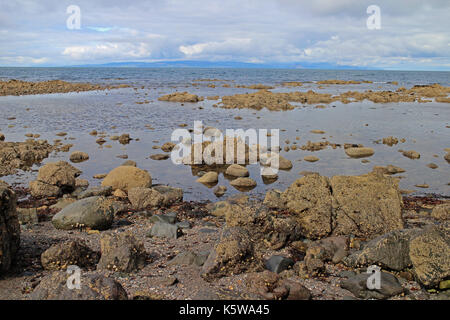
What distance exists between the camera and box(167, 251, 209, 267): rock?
9969 mm

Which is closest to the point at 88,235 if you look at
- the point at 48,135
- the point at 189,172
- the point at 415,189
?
the point at 189,172

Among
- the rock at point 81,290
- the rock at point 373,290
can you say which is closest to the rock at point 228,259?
the rock at point 81,290

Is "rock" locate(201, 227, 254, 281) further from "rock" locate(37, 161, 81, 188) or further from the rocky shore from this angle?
"rock" locate(37, 161, 81, 188)

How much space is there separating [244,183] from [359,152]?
9900mm

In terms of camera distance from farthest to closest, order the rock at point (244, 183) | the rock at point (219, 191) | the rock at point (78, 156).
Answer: the rock at point (78, 156)
the rock at point (244, 183)
the rock at point (219, 191)

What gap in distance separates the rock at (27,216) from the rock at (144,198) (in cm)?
357

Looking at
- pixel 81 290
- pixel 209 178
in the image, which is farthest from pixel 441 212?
pixel 81 290

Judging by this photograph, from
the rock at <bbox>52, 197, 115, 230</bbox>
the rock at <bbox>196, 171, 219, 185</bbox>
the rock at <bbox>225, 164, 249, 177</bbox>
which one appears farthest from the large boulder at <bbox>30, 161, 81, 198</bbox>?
the rock at <bbox>225, 164, 249, 177</bbox>

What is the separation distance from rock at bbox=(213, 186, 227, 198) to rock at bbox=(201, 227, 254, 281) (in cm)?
760

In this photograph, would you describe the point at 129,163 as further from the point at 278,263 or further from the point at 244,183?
the point at 278,263

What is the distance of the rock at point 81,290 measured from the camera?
23.5 ft

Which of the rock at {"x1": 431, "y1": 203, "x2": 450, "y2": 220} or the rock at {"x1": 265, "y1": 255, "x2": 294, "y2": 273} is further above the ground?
the rock at {"x1": 431, "y1": 203, "x2": 450, "y2": 220}

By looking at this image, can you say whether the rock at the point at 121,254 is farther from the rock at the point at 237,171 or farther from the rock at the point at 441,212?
the rock at the point at 441,212

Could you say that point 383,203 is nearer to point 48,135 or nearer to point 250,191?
point 250,191
